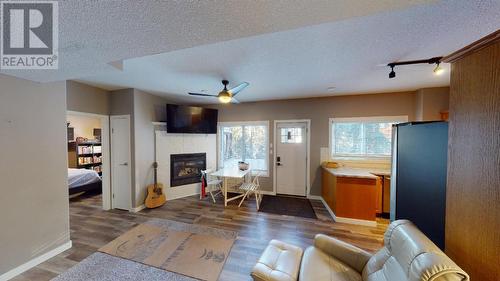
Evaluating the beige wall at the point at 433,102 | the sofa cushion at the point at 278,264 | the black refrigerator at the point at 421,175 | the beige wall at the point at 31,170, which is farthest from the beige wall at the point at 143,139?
the beige wall at the point at 433,102

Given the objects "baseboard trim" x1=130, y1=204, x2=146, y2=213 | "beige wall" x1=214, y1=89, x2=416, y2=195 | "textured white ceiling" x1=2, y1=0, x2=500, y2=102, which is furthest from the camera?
"beige wall" x1=214, y1=89, x2=416, y2=195

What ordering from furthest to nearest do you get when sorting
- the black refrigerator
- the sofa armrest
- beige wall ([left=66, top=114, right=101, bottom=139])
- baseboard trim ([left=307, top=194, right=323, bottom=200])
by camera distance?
beige wall ([left=66, top=114, right=101, bottom=139]), baseboard trim ([left=307, top=194, right=323, bottom=200]), the sofa armrest, the black refrigerator

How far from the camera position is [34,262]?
2.09m

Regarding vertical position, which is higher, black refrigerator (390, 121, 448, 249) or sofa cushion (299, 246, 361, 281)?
black refrigerator (390, 121, 448, 249)

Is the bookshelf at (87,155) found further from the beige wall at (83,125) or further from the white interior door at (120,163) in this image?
the white interior door at (120,163)

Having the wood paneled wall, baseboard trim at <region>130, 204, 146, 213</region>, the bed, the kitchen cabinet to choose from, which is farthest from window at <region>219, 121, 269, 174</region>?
the wood paneled wall

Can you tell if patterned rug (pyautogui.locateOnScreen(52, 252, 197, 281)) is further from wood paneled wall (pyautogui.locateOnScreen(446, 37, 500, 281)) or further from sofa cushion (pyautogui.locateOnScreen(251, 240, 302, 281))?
wood paneled wall (pyautogui.locateOnScreen(446, 37, 500, 281))

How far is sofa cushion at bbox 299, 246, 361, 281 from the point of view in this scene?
4.56ft

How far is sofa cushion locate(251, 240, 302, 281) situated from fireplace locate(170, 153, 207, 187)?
339 centimetres

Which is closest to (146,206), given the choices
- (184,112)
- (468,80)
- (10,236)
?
(10,236)

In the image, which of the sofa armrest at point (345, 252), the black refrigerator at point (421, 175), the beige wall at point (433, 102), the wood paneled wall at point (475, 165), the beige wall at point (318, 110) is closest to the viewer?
the wood paneled wall at point (475, 165)

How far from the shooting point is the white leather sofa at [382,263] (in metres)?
0.83

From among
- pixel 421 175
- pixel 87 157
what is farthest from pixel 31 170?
pixel 87 157

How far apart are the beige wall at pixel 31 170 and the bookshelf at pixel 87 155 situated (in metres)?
4.67
